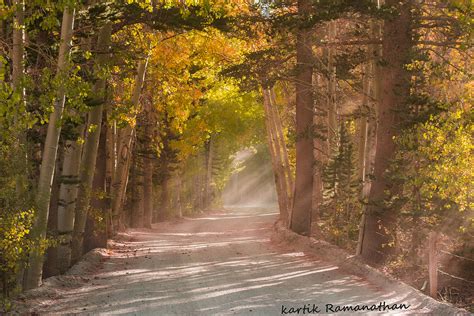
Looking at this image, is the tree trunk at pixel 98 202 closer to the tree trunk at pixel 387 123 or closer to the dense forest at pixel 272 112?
the dense forest at pixel 272 112

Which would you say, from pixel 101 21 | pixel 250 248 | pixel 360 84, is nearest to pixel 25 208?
pixel 101 21

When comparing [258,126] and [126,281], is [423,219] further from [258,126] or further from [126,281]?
[258,126]

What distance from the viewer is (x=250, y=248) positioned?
20.4 m

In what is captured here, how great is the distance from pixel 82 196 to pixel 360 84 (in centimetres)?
1224

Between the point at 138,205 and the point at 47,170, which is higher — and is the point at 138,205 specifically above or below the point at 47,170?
below

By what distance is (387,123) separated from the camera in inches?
569

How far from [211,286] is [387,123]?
20.5 ft

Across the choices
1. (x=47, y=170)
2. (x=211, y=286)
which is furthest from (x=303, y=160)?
(x=47, y=170)

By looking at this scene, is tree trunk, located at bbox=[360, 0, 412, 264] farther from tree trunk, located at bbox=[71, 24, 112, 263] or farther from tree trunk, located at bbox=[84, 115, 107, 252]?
tree trunk, located at bbox=[84, 115, 107, 252]

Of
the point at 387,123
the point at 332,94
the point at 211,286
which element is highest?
the point at 332,94

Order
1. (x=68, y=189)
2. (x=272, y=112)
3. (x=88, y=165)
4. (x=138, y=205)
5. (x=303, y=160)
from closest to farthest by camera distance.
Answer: (x=68, y=189), (x=88, y=165), (x=303, y=160), (x=272, y=112), (x=138, y=205)

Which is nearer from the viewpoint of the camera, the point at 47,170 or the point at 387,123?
the point at 47,170

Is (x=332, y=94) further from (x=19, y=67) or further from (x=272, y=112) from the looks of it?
(x=19, y=67)

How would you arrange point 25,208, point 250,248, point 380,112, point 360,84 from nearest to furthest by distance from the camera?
point 25,208 < point 380,112 < point 250,248 < point 360,84
